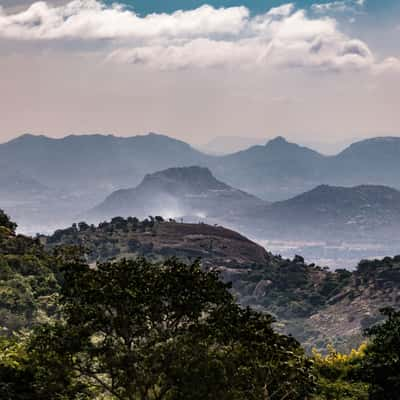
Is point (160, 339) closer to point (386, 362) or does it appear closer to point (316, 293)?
point (386, 362)

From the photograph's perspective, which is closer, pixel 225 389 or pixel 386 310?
pixel 225 389

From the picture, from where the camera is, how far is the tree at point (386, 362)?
1011 inches

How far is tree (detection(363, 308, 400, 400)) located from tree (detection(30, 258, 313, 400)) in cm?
539

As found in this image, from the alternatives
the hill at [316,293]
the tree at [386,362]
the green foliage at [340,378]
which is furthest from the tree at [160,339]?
the hill at [316,293]

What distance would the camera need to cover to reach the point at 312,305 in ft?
590

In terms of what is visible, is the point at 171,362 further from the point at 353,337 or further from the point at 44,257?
the point at 353,337

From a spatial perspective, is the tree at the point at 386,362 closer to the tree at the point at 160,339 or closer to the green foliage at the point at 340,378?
the green foliage at the point at 340,378

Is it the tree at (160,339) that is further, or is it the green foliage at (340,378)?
the green foliage at (340,378)

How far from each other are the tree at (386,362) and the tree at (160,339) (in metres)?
5.39

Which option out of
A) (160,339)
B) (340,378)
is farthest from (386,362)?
(340,378)

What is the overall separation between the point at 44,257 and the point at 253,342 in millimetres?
59744

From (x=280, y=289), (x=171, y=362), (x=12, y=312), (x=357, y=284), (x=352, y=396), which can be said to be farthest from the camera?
(x=280, y=289)

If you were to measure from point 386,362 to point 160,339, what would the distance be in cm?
982

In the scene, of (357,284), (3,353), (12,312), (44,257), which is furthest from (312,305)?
(3,353)
